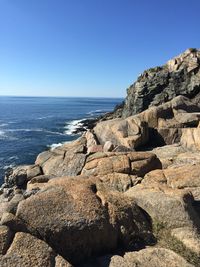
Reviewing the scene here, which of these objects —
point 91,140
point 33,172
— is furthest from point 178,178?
point 91,140

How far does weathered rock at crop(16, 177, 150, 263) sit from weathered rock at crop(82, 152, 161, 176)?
18.5ft

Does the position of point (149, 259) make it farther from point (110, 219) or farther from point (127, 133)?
point (127, 133)

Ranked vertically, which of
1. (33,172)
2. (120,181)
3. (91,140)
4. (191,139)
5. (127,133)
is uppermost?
(191,139)

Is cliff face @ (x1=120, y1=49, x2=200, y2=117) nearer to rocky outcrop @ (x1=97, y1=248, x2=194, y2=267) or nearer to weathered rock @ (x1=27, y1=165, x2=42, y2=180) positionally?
weathered rock @ (x1=27, y1=165, x2=42, y2=180)

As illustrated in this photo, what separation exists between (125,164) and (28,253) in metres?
9.65

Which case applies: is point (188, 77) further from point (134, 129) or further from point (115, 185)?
point (115, 185)

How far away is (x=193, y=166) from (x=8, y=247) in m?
10.7

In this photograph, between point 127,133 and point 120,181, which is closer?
point 120,181

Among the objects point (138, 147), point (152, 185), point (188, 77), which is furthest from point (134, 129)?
point (188, 77)

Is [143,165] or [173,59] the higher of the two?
[173,59]

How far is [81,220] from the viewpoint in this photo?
884 centimetres

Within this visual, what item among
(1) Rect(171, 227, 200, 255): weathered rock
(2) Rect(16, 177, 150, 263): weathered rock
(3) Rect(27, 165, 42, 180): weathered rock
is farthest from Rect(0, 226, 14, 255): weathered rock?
(3) Rect(27, 165, 42, 180): weathered rock

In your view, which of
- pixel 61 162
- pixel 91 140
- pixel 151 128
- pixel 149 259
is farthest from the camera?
pixel 151 128

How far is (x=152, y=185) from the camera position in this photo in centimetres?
1305
